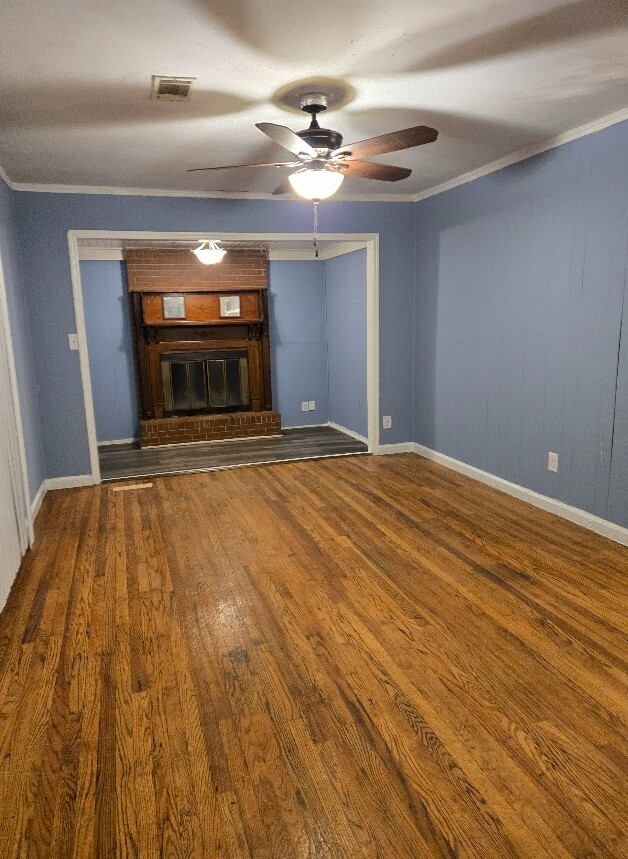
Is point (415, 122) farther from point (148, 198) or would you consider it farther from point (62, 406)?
point (62, 406)

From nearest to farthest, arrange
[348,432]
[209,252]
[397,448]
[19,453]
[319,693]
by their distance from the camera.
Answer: [319,693], [19,453], [397,448], [209,252], [348,432]

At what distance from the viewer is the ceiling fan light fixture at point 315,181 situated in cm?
269

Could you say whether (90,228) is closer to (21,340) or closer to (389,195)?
(21,340)

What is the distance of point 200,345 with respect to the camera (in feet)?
21.3

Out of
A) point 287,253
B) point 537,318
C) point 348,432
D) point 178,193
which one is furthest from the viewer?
point 287,253

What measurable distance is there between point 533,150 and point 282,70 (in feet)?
6.45

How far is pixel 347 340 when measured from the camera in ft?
21.0

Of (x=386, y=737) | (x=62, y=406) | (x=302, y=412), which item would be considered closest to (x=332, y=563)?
(x=386, y=737)

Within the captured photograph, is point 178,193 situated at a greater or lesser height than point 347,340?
greater

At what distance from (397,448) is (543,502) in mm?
1854

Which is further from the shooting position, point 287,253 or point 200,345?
point 287,253

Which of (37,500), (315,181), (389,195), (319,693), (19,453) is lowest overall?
(319,693)

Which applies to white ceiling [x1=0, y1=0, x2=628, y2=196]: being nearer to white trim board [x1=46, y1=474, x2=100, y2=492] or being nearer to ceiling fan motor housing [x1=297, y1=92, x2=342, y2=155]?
ceiling fan motor housing [x1=297, y1=92, x2=342, y2=155]

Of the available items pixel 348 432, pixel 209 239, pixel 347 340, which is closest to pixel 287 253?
pixel 347 340
